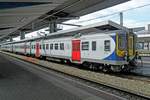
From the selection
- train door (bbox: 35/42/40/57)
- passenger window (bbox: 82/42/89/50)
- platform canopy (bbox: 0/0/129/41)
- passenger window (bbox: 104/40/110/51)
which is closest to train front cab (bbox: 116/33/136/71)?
passenger window (bbox: 104/40/110/51)

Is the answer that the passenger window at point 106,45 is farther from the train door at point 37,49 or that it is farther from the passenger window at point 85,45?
the train door at point 37,49

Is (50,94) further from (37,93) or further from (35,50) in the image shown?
(35,50)

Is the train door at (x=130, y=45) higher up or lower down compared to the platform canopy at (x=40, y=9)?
lower down

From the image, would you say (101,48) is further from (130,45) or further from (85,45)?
(85,45)

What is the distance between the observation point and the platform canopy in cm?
2192

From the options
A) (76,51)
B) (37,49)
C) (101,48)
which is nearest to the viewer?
(101,48)

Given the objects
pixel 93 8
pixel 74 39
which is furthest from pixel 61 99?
pixel 93 8

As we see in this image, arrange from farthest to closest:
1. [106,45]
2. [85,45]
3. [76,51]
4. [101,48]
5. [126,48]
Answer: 1. [76,51]
2. [85,45]
3. [101,48]
4. [106,45]
5. [126,48]

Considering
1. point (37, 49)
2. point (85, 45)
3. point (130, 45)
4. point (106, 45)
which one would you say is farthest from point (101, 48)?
point (37, 49)

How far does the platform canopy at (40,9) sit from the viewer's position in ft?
71.9

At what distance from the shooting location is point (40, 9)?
1024 inches

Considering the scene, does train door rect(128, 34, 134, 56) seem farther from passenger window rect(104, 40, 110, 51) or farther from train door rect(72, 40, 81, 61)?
train door rect(72, 40, 81, 61)

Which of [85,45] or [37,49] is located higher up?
[85,45]

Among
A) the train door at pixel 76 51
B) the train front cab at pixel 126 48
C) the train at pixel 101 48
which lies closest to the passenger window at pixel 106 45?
the train at pixel 101 48
